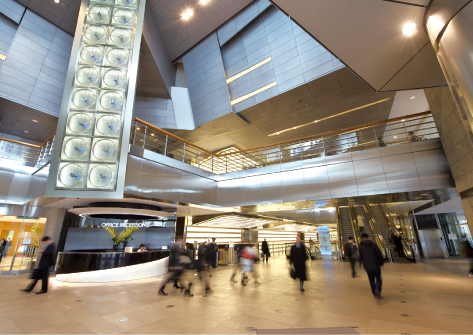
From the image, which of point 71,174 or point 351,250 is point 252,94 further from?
point 71,174

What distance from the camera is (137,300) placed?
5.42 metres

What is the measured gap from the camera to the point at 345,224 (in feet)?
48.3

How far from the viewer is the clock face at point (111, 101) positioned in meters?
9.14

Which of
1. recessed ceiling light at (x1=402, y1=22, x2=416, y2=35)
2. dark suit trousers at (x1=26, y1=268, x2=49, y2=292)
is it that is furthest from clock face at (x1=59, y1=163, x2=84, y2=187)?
recessed ceiling light at (x1=402, y1=22, x2=416, y2=35)

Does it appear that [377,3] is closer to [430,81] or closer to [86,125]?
[430,81]

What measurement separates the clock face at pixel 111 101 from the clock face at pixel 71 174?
2.58 meters

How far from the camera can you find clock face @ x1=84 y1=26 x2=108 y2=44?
33.1 ft

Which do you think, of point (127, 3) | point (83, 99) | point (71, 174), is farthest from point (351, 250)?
point (127, 3)

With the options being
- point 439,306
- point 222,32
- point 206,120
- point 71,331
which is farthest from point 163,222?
point 222,32

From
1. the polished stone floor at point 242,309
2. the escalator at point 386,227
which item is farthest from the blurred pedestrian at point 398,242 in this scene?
the polished stone floor at point 242,309

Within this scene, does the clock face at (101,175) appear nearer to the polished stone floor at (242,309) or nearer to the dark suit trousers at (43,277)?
the dark suit trousers at (43,277)

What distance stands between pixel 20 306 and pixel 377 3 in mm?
8764

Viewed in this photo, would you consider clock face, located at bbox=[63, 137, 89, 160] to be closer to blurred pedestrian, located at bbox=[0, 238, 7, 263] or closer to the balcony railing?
the balcony railing

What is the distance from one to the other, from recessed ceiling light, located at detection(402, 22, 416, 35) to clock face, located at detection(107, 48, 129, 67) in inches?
400
